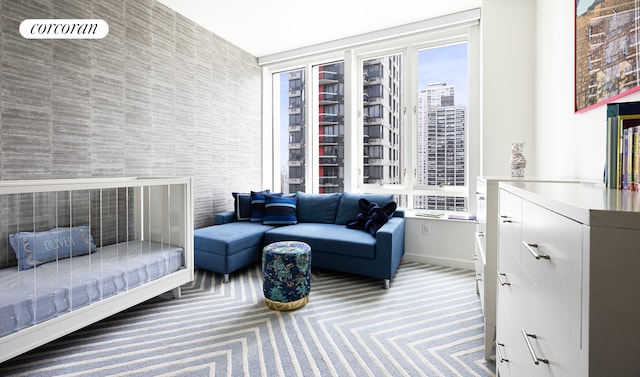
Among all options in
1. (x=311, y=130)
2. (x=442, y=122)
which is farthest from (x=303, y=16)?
(x=442, y=122)

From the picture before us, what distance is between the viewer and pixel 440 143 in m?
3.56

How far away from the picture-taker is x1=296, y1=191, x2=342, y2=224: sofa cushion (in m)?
3.60

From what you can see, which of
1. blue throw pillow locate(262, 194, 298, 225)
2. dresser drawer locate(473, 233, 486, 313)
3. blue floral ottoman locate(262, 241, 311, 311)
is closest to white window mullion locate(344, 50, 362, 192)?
blue throw pillow locate(262, 194, 298, 225)

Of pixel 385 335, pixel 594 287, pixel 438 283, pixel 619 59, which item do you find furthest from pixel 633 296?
pixel 438 283

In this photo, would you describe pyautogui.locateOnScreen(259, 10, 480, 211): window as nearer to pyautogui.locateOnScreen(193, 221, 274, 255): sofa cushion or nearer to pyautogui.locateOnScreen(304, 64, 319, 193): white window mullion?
pyautogui.locateOnScreen(304, 64, 319, 193): white window mullion

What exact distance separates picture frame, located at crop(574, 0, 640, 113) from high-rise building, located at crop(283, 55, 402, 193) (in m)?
2.24

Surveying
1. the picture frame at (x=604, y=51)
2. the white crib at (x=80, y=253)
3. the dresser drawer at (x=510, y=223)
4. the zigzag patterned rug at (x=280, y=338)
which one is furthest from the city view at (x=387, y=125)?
the dresser drawer at (x=510, y=223)

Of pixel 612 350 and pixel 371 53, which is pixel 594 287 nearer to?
pixel 612 350

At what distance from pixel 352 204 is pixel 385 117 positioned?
1269 millimetres

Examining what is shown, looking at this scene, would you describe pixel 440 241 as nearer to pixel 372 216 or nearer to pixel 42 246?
pixel 372 216

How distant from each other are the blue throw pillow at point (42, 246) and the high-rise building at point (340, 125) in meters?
2.80

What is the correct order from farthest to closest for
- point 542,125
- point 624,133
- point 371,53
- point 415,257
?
1. point 371,53
2. point 415,257
3. point 542,125
4. point 624,133

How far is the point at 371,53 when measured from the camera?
3.90 m

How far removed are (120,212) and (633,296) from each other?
320 centimetres
